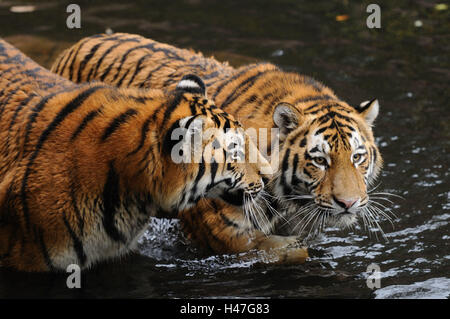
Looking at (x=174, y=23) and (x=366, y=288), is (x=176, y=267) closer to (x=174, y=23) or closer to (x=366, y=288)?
(x=366, y=288)

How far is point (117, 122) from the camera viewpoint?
3367 millimetres

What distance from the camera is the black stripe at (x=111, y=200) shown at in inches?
130

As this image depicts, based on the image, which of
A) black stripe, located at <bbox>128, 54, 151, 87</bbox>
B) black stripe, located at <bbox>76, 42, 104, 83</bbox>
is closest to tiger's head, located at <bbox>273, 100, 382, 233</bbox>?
black stripe, located at <bbox>128, 54, 151, 87</bbox>

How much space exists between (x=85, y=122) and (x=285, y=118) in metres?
1.04

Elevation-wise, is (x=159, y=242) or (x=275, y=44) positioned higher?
(x=275, y=44)

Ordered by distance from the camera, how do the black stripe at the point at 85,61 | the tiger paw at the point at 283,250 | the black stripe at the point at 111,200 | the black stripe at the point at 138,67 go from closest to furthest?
the black stripe at the point at 111,200, the tiger paw at the point at 283,250, the black stripe at the point at 138,67, the black stripe at the point at 85,61

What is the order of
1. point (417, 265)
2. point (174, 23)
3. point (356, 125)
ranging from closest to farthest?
point (356, 125) → point (417, 265) → point (174, 23)

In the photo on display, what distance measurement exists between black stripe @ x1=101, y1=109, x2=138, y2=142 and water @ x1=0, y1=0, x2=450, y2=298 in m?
0.76

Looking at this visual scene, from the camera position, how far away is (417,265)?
4.02 m

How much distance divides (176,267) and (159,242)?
34 cm

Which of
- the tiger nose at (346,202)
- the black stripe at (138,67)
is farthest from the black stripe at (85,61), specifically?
the tiger nose at (346,202)

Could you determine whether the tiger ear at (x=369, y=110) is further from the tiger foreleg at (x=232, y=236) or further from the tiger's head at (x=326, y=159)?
the tiger foreleg at (x=232, y=236)
